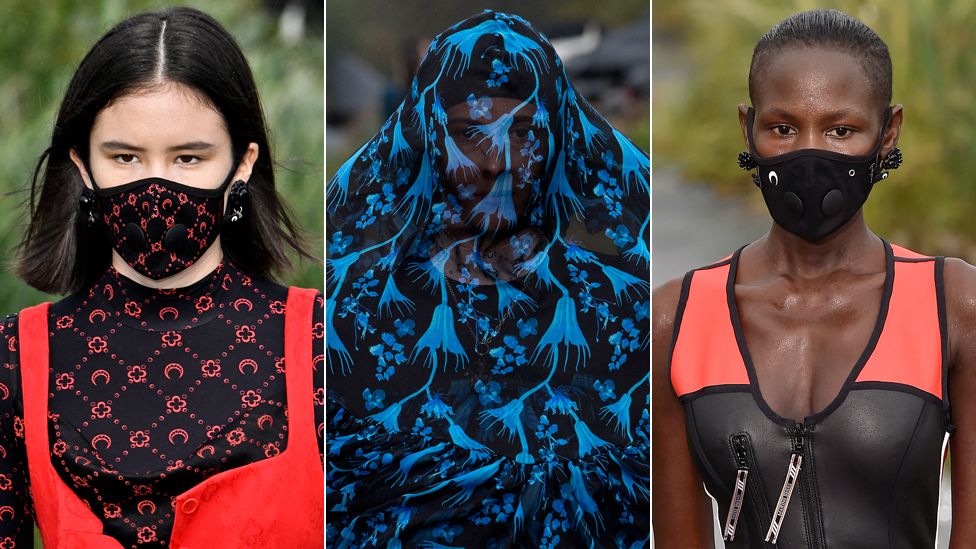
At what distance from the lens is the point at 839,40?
2.98 m

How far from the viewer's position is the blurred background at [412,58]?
3.34 metres

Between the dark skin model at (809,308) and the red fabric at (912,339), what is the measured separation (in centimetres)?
4

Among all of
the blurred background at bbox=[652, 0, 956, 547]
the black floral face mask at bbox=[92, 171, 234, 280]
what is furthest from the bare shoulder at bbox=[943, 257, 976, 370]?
the black floral face mask at bbox=[92, 171, 234, 280]

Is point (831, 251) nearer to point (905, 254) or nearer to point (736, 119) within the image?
point (905, 254)

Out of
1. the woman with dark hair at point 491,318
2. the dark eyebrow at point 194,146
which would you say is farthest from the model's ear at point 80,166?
the woman with dark hair at point 491,318

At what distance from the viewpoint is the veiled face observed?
3.00 m

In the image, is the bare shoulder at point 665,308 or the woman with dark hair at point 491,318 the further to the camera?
the bare shoulder at point 665,308

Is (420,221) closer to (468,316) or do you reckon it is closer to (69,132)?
(468,316)

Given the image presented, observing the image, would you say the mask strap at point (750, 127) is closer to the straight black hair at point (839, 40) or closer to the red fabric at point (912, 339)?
the straight black hair at point (839, 40)

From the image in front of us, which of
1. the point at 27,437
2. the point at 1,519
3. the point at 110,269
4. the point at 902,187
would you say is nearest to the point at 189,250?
the point at 110,269

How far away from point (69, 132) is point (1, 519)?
2.96 ft

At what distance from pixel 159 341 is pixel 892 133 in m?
1.79

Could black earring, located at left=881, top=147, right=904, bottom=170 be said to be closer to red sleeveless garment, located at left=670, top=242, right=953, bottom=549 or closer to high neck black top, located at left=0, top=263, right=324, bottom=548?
red sleeveless garment, located at left=670, top=242, right=953, bottom=549

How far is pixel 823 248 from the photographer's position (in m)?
3.09
